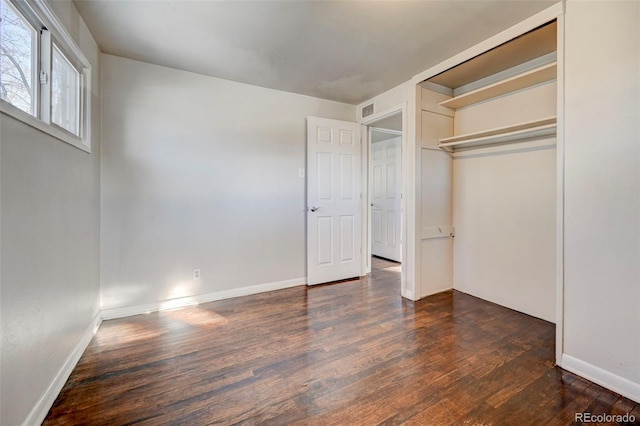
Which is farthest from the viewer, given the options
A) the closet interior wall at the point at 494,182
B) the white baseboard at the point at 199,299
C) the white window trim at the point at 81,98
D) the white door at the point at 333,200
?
the white door at the point at 333,200

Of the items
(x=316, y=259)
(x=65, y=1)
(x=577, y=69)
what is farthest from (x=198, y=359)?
(x=577, y=69)

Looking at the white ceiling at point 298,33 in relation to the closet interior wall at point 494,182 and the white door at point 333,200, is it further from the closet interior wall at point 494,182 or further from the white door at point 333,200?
the white door at point 333,200

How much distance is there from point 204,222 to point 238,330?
1217 millimetres

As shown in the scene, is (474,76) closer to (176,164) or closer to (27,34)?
(176,164)

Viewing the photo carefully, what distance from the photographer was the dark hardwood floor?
4.73 ft

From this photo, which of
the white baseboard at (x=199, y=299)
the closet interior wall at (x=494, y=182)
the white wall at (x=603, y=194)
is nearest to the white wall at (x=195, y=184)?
the white baseboard at (x=199, y=299)

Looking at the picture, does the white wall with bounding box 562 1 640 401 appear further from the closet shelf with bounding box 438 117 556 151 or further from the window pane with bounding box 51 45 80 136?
the window pane with bounding box 51 45 80 136

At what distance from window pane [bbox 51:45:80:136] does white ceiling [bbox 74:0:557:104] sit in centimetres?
39

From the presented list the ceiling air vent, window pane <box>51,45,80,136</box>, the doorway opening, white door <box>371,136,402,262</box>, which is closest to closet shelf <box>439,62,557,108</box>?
the ceiling air vent

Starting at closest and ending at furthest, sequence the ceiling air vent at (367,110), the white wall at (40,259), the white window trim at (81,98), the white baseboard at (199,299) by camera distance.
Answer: the white wall at (40,259) → the white window trim at (81,98) → the white baseboard at (199,299) → the ceiling air vent at (367,110)

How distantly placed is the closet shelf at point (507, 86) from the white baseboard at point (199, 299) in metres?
2.77

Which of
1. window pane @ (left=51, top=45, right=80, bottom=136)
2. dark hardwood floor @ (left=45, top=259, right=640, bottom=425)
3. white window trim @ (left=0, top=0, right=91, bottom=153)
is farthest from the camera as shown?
window pane @ (left=51, top=45, right=80, bottom=136)

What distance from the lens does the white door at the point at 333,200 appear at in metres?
3.49

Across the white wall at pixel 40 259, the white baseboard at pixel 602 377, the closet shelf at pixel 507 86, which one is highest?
the closet shelf at pixel 507 86
